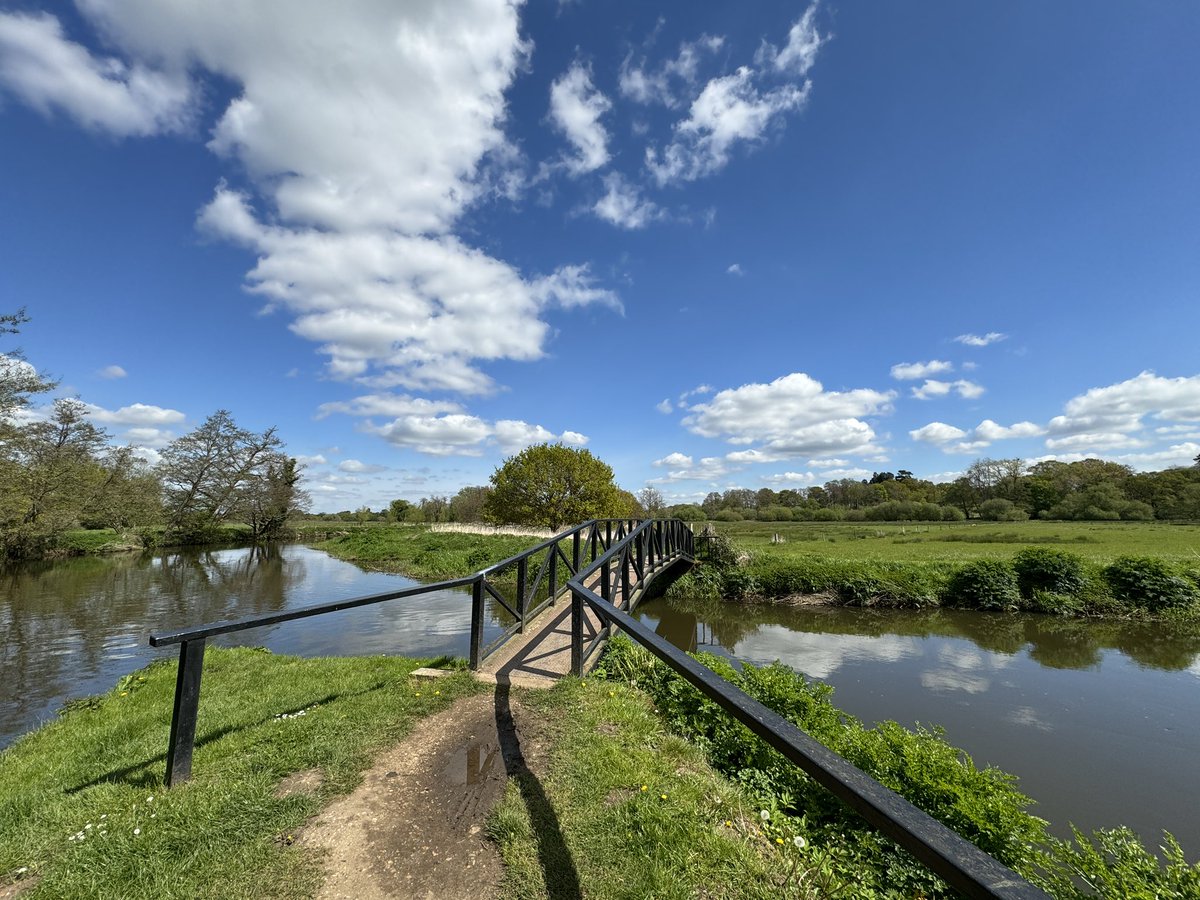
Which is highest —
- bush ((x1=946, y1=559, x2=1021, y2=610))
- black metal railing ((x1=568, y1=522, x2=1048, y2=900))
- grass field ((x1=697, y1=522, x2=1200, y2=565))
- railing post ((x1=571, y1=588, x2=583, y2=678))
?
black metal railing ((x1=568, y1=522, x2=1048, y2=900))

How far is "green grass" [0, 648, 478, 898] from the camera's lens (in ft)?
8.18

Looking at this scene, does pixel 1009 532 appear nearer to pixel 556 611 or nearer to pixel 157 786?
pixel 556 611

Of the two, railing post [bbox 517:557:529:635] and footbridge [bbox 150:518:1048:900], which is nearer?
footbridge [bbox 150:518:1048:900]

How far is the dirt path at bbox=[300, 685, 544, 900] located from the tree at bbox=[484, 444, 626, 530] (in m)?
34.7

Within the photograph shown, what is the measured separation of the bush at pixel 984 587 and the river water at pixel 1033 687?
0.70 meters

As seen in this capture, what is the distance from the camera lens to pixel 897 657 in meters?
12.2

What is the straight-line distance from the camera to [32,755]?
4.72 meters

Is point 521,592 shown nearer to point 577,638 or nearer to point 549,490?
point 577,638

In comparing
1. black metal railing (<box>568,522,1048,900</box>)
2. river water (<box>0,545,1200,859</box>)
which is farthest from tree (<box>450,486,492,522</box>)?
black metal railing (<box>568,522,1048,900</box>)

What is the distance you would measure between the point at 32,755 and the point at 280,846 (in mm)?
4272

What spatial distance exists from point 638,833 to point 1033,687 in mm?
11776

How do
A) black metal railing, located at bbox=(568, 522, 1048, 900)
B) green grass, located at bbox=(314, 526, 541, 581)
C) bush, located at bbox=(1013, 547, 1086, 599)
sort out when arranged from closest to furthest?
1. black metal railing, located at bbox=(568, 522, 1048, 900)
2. bush, located at bbox=(1013, 547, 1086, 599)
3. green grass, located at bbox=(314, 526, 541, 581)

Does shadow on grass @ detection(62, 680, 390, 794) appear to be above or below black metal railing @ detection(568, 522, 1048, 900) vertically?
below

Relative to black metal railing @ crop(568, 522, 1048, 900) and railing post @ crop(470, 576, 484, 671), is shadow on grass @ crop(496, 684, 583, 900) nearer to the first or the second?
railing post @ crop(470, 576, 484, 671)
